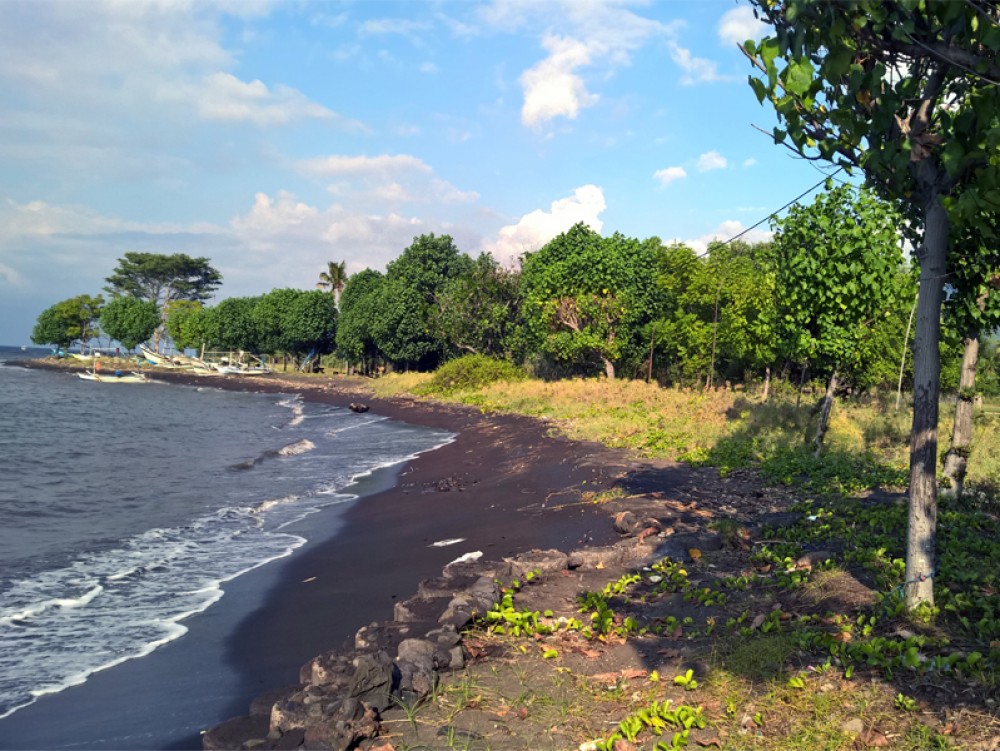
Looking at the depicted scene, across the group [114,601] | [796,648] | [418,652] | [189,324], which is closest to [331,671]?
[418,652]

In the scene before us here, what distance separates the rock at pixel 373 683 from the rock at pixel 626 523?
563 cm

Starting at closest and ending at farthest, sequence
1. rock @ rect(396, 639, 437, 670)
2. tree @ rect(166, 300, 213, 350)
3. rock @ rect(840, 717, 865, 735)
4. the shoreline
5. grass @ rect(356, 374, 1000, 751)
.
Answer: rock @ rect(840, 717, 865, 735) → grass @ rect(356, 374, 1000, 751) → rock @ rect(396, 639, 437, 670) → the shoreline → tree @ rect(166, 300, 213, 350)

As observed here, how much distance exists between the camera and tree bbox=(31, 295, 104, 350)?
114m

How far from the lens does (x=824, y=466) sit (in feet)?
46.5

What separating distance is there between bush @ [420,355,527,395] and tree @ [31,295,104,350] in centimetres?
8933

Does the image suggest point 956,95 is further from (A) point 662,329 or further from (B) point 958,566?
(A) point 662,329

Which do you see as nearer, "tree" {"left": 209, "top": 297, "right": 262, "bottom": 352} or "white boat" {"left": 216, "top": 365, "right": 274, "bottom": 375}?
"white boat" {"left": 216, "top": 365, "right": 274, "bottom": 375}

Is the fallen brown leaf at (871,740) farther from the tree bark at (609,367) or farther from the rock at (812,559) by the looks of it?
the tree bark at (609,367)

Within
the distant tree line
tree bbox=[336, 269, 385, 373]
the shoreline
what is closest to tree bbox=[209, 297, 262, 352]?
the distant tree line

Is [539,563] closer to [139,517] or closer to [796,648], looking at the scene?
[796,648]

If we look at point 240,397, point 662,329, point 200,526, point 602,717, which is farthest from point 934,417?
point 240,397

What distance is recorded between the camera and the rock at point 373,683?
551 centimetres

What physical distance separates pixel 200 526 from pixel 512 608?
1002 centimetres

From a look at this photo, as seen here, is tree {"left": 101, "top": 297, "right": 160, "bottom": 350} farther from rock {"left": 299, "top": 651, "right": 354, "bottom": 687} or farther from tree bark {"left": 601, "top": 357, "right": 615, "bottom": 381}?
rock {"left": 299, "top": 651, "right": 354, "bottom": 687}
